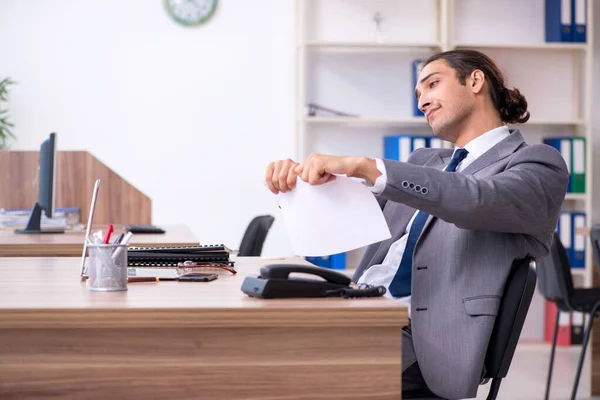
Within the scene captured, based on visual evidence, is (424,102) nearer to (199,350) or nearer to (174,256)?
(174,256)

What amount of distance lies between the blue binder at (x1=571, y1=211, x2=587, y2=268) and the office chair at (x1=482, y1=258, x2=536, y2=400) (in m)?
3.64

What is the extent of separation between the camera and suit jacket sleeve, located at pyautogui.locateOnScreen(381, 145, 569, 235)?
1466mm

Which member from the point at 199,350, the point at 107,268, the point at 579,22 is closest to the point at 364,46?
the point at 579,22

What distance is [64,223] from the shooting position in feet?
12.7

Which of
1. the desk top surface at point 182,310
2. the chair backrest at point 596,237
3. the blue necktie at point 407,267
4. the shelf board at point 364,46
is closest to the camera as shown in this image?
the desk top surface at point 182,310

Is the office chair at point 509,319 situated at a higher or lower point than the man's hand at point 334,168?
lower

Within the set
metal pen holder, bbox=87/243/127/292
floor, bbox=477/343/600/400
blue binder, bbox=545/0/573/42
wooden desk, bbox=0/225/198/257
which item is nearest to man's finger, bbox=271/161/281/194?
metal pen holder, bbox=87/243/127/292

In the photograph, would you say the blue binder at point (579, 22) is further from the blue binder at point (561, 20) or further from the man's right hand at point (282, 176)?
the man's right hand at point (282, 176)

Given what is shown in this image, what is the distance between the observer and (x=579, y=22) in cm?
518

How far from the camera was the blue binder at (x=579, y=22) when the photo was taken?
514cm

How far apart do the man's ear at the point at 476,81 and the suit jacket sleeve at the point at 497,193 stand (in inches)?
12.6

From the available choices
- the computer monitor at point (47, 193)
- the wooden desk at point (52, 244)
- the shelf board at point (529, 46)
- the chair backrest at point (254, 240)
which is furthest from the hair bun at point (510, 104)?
the shelf board at point (529, 46)

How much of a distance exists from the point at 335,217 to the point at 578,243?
402 cm

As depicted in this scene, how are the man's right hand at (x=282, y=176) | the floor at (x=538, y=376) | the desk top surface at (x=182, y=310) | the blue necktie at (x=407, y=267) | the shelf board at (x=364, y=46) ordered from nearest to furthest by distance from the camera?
the desk top surface at (x=182, y=310), the man's right hand at (x=282, y=176), the blue necktie at (x=407, y=267), the floor at (x=538, y=376), the shelf board at (x=364, y=46)
